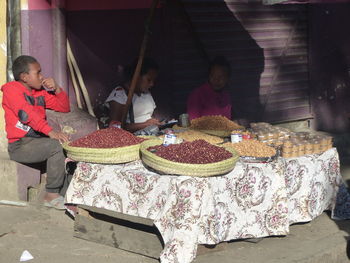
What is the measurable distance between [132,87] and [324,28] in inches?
165

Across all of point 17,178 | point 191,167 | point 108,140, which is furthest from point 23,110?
point 191,167

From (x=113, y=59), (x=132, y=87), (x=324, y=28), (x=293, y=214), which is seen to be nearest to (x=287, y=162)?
(x=293, y=214)

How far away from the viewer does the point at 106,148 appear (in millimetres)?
5598

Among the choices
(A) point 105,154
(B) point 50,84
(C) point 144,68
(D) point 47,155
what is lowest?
(D) point 47,155

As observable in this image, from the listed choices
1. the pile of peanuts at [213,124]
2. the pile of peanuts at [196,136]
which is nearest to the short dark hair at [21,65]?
the pile of peanuts at [196,136]

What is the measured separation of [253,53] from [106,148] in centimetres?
402

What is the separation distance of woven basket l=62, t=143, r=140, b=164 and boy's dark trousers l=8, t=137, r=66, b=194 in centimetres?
72

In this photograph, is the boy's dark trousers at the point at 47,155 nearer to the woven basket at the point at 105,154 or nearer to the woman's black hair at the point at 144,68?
the woven basket at the point at 105,154

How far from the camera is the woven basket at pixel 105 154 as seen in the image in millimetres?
5570

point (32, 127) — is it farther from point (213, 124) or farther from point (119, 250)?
point (213, 124)

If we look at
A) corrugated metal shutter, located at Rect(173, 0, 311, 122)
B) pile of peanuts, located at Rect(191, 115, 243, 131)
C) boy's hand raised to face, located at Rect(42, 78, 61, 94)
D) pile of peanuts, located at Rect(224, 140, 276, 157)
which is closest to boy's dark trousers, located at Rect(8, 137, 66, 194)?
boy's hand raised to face, located at Rect(42, 78, 61, 94)

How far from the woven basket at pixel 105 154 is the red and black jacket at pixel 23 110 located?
0.66 meters

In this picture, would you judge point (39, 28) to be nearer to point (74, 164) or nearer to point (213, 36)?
point (74, 164)

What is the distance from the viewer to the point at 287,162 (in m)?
5.85
